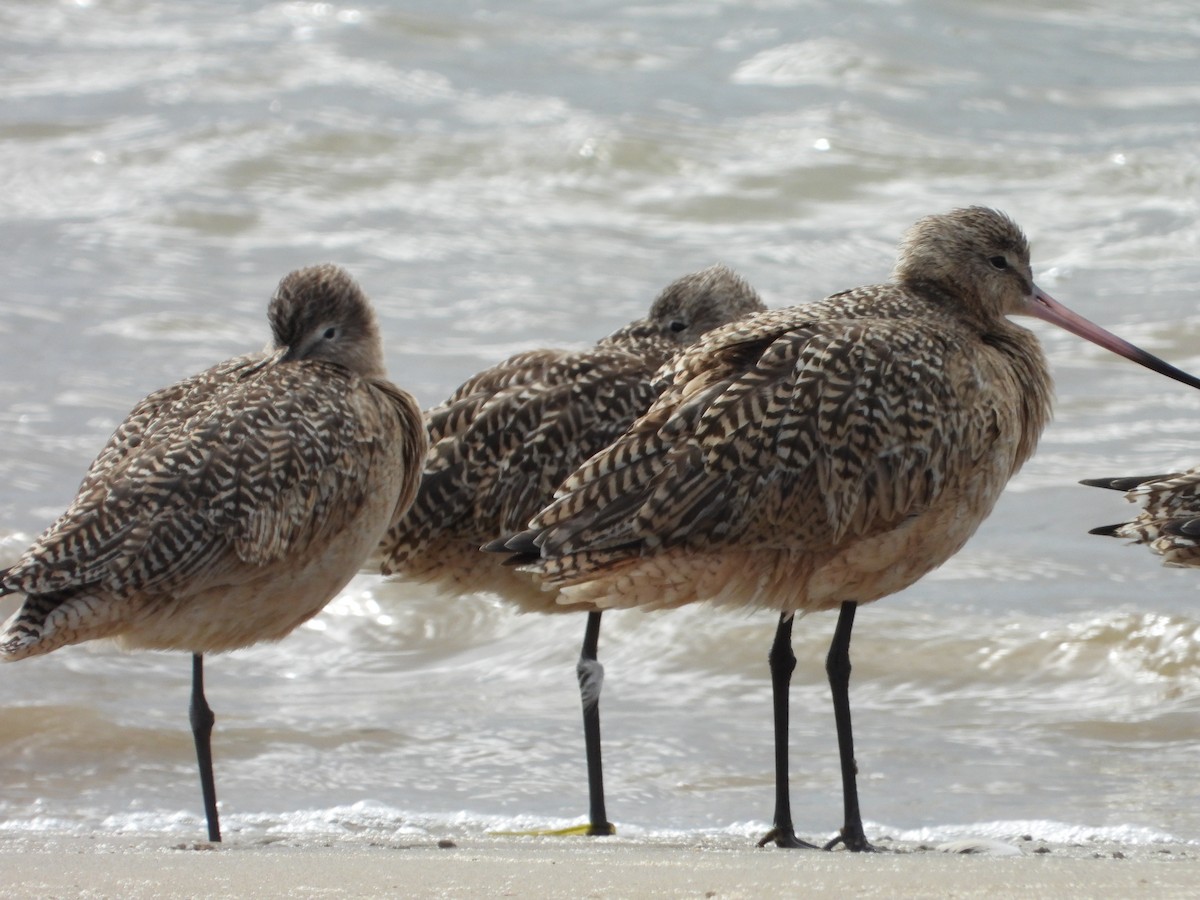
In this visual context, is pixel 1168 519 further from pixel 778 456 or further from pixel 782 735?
pixel 778 456

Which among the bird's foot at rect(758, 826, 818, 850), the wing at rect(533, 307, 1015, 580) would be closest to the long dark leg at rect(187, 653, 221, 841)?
the wing at rect(533, 307, 1015, 580)

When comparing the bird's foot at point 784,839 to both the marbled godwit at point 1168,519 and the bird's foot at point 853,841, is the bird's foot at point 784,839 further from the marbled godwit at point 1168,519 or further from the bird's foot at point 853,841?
the marbled godwit at point 1168,519

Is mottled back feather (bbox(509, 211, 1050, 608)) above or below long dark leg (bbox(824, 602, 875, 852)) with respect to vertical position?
above

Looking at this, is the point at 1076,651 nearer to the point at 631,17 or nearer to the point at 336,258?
the point at 336,258

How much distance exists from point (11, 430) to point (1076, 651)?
18.2 feet

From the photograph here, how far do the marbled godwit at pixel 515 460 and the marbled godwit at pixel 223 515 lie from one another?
263mm

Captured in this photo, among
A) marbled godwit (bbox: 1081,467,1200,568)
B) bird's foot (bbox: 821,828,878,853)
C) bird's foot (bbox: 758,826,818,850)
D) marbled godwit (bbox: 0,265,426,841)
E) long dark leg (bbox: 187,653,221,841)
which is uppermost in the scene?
marbled godwit (bbox: 0,265,426,841)

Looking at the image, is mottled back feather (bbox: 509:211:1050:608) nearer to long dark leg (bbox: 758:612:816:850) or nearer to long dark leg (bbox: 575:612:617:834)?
long dark leg (bbox: 758:612:816:850)

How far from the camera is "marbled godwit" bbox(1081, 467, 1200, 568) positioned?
5.97 metres

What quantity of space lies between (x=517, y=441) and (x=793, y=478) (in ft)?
3.93

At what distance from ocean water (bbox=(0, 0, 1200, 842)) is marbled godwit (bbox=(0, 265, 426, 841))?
88 cm

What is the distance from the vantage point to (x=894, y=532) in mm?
5098

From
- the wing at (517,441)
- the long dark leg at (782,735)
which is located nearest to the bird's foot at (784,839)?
the long dark leg at (782,735)

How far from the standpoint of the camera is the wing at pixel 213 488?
16.5 ft
